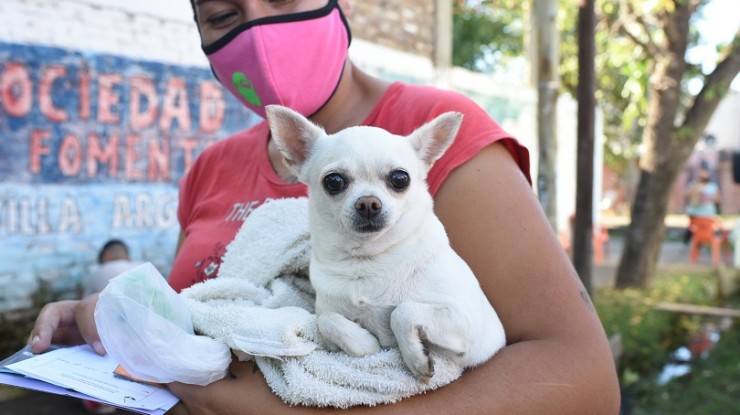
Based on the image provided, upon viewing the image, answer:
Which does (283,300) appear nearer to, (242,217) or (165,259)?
(242,217)

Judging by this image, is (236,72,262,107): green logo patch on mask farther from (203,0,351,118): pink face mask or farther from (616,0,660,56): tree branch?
(616,0,660,56): tree branch

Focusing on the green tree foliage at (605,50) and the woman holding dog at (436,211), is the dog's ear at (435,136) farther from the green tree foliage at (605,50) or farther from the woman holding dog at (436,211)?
the green tree foliage at (605,50)

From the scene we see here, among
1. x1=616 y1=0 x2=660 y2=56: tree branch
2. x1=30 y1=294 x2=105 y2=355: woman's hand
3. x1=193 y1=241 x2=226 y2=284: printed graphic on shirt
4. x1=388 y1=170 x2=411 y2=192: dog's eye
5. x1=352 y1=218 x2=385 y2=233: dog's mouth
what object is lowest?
x1=616 y1=0 x2=660 y2=56: tree branch

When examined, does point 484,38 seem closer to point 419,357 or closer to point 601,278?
point 601,278

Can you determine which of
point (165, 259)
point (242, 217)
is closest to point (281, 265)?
point (242, 217)

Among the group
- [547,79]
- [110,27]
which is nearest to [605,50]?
[547,79]

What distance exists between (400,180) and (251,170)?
0.76 meters

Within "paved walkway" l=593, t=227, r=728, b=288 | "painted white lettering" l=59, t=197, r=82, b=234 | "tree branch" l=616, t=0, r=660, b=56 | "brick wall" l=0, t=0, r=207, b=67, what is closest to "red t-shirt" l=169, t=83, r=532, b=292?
"painted white lettering" l=59, t=197, r=82, b=234

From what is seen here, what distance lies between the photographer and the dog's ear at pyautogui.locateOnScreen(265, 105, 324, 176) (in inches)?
75.7

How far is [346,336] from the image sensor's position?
164 cm

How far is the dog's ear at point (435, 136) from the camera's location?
1.84 m

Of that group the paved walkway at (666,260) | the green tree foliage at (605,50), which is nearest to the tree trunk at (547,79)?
the green tree foliage at (605,50)

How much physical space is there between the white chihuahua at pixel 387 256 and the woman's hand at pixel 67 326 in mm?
647

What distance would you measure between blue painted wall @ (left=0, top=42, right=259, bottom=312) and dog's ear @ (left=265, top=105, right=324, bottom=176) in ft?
18.5
